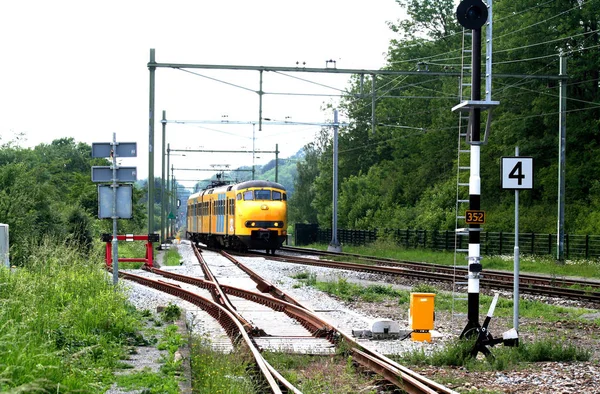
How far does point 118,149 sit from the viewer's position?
16.8 m

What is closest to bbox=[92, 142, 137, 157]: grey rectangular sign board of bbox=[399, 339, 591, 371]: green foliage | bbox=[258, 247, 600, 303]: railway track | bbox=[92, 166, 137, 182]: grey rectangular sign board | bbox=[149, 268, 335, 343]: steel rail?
bbox=[92, 166, 137, 182]: grey rectangular sign board

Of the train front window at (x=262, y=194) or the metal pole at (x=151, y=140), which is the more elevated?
the metal pole at (x=151, y=140)

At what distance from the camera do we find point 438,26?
216 feet

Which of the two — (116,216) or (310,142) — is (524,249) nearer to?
(116,216)

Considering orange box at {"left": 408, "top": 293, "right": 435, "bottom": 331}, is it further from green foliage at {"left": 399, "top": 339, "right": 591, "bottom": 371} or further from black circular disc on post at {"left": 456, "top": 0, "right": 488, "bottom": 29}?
black circular disc on post at {"left": 456, "top": 0, "right": 488, "bottom": 29}

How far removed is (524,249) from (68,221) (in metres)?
19.5

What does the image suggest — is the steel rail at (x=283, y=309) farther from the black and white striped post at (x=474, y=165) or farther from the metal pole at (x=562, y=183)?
the metal pole at (x=562, y=183)

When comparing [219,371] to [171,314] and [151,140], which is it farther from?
[151,140]

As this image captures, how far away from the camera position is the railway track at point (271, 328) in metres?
9.56

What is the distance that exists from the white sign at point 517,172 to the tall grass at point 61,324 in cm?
573

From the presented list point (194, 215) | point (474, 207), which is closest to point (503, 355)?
point (474, 207)

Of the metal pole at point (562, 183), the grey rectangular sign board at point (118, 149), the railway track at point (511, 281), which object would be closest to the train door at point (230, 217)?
the railway track at point (511, 281)

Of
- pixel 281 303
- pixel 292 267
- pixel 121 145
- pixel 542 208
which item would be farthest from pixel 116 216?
pixel 542 208

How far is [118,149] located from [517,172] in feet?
25.0
